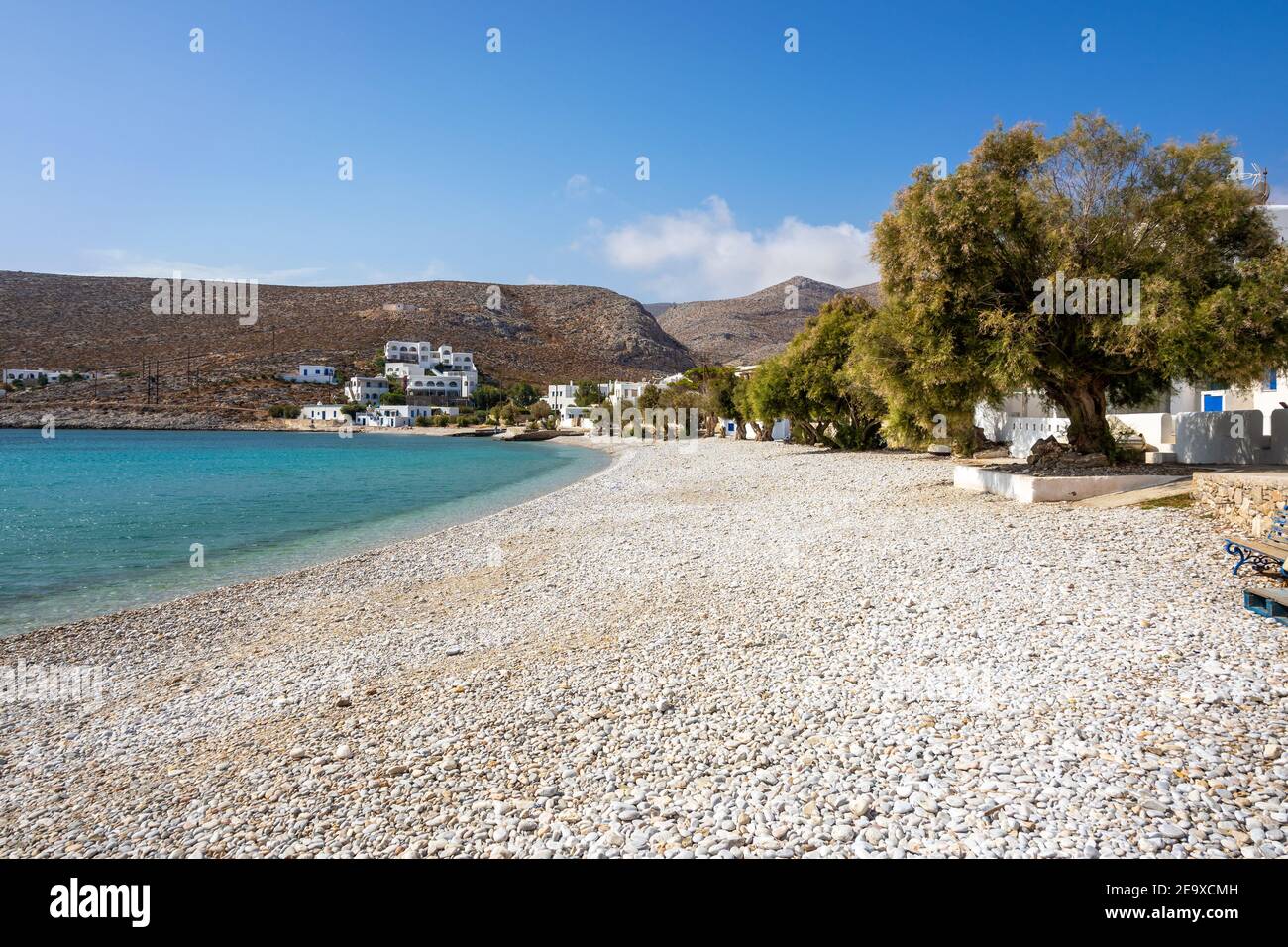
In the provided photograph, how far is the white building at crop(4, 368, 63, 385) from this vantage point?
10062 centimetres

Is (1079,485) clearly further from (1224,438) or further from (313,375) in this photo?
(313,375)

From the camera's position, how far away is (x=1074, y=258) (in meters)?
14.7

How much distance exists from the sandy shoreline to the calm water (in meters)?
3.48

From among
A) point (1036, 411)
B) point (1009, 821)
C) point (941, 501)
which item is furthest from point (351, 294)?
point (1009, 821)

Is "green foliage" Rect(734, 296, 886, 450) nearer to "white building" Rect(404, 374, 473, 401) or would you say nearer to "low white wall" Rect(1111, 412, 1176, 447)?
"low white wall" Rect(1111, 412, 1176, 447)

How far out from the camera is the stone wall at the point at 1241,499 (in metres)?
9.59

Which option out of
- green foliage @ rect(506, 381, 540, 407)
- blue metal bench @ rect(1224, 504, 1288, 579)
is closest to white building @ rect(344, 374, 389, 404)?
green foliage @ rect(506, 381, 540, 407)

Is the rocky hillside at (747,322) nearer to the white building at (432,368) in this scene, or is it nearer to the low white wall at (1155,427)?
the white building at (432,368)

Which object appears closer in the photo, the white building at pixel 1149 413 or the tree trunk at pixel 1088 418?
the tree trunk at pixel 1088 418

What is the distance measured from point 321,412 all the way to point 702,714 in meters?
111

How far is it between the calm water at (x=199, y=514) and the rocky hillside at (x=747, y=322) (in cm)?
8671

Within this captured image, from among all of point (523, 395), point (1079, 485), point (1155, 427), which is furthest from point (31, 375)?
point (1079, 485)

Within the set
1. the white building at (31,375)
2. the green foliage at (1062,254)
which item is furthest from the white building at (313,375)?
the green foliage at (1062,254)
